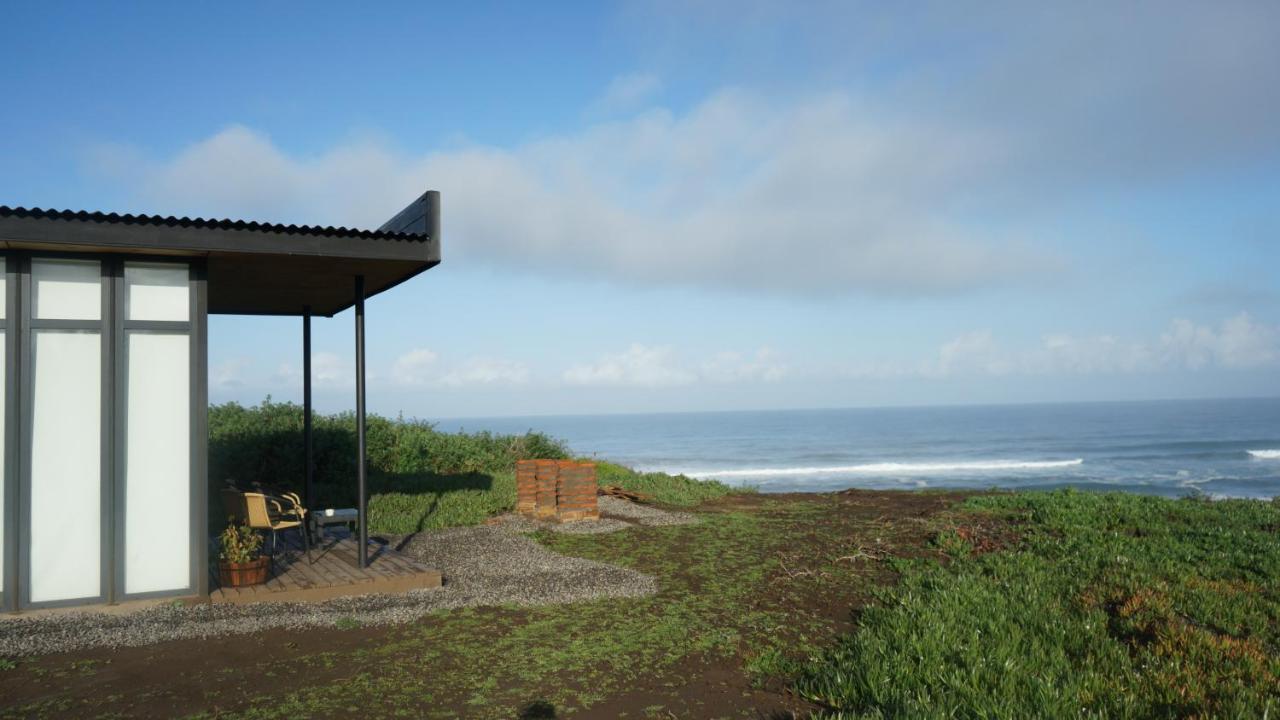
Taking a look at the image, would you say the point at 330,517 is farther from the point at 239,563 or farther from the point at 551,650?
the point at 551,650

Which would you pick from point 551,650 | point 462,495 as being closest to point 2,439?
point 551,650

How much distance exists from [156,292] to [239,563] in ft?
7.52

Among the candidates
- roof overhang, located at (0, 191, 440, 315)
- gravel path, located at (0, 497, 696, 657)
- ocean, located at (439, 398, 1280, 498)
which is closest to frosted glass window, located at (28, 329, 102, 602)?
gravel path, located at (0, 497, 696, 657)

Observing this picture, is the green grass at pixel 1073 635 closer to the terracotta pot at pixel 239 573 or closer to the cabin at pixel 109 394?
the terracotta pot at pixel 239 573

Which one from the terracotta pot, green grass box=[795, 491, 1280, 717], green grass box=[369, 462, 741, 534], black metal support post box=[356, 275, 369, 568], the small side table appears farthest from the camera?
green grass box=[369, 462, 741, 534]

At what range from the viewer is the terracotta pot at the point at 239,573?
22.7ft

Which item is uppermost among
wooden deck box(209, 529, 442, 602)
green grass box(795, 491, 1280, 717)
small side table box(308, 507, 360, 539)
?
small side table box(308, 507, 360, 539)

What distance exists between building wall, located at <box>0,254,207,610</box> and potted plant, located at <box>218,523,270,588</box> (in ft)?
1.36

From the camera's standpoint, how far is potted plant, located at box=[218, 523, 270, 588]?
6930mm

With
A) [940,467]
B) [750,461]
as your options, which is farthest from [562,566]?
[750,461]

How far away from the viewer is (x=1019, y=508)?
11477 millimetres

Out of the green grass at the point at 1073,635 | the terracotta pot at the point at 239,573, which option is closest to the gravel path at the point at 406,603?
the terracotta pot at the point at 239,573

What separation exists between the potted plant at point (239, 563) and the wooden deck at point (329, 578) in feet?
0.27

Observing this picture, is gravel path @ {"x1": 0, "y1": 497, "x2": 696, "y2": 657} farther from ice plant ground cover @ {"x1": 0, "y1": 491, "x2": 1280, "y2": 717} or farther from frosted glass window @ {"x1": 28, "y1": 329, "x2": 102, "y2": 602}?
frosted glass window @ {"x1": 28, "y1": 329, "x2": 102, "y2": 602}
